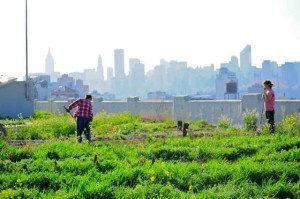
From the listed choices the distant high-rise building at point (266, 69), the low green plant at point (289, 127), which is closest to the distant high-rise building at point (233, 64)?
the distant high-rise building at point (266, 69)

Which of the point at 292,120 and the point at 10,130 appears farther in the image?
the point at 10,130

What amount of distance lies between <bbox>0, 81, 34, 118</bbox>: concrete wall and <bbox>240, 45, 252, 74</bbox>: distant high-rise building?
131 m

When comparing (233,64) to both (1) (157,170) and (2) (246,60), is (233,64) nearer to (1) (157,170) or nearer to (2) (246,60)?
(2) (246,60)

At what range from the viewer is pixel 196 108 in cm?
2789

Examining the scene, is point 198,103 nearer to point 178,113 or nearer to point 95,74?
point 178,113

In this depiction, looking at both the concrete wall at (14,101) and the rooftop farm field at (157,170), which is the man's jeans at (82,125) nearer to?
the rooftop farm field at (157,170)

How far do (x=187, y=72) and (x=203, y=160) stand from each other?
453 feet

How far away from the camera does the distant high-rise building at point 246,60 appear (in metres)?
164

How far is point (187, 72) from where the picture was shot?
14925cm

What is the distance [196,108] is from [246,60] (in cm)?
14379

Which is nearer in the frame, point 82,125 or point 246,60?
point 82,125

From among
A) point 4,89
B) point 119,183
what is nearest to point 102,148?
point 119,183

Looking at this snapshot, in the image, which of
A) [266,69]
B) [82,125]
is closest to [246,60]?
[266,69]

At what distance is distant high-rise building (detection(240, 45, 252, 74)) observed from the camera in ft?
538
